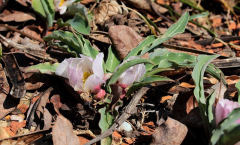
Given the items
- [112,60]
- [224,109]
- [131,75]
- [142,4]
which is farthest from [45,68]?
[142,4]

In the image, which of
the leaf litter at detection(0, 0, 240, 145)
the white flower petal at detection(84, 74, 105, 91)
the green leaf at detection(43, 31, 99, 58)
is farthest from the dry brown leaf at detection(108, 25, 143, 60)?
the white flower petal at detection(84, 74, 105, 91)

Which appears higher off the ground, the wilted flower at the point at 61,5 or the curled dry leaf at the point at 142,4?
the wilted flower at the point at 61,5

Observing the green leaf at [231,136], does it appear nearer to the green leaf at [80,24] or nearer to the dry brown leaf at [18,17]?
the green leaf at [80,24]

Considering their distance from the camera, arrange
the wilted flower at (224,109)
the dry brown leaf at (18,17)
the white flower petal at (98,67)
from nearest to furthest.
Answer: the wilted flower at (224,109) < the white flower petal at (98,67) < the dry brown leaf at (18,17)

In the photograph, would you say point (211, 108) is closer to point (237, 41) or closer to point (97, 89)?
point (97, 89)

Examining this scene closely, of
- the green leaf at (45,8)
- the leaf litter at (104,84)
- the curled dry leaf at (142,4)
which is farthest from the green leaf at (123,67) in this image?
the curled dry leaf at (142,4)

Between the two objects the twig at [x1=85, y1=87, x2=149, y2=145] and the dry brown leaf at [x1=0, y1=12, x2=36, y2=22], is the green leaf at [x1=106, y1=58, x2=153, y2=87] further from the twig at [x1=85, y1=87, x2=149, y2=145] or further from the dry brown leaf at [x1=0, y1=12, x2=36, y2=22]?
the dry brown leaf at [x1=0, y1=12, x2=36, y2=22]

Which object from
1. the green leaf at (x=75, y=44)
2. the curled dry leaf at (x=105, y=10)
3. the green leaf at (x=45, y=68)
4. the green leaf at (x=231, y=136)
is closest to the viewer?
the green leaf at (x=231, y=136)
